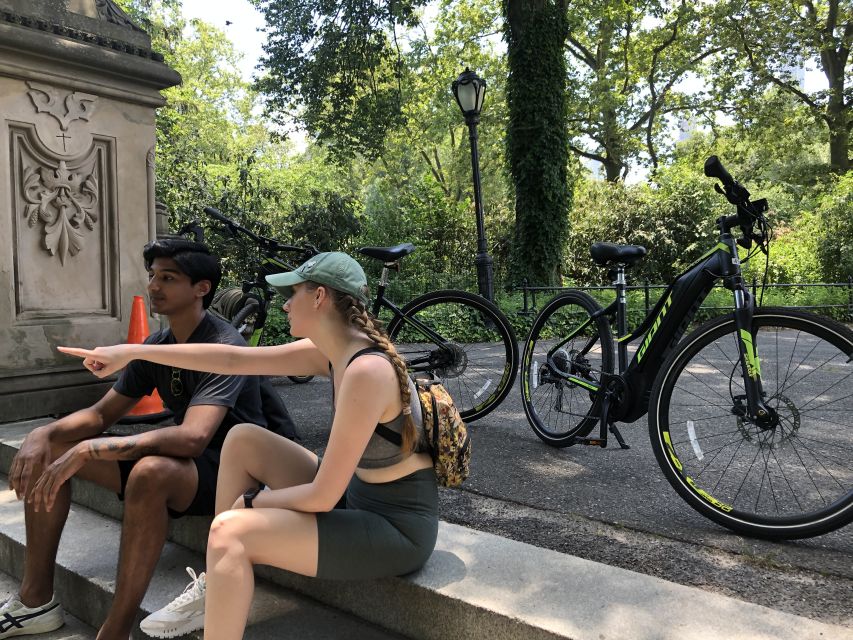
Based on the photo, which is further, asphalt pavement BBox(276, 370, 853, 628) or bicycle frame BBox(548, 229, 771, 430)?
bicycle frame BBox(548, 229, 771, 430)

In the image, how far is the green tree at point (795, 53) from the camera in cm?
2114

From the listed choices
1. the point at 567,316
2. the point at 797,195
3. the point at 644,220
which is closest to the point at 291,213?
the point at 644,220

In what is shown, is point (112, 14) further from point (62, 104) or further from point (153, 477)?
point (153, 477)

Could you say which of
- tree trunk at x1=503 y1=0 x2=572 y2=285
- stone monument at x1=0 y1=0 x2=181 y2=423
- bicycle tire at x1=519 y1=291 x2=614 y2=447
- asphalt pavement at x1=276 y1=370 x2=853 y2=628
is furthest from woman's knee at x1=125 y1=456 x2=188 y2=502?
tree trunk at x1=503 y1=0 x2=572 y2=285

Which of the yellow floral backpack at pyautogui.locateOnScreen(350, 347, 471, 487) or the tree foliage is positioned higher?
the tree foliage

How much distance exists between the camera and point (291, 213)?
49.8 feet

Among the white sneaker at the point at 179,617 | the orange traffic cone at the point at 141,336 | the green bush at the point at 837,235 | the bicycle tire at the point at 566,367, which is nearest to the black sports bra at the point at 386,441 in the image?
the white sneaker at the point at 179,617

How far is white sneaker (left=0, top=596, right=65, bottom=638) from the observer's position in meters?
2.66

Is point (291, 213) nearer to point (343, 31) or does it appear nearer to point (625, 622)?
point (343, 31)

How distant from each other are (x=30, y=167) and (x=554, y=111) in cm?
1181

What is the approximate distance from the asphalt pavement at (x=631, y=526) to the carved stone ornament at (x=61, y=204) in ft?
7.75

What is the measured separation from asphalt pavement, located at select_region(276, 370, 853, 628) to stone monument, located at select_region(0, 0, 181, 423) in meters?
2.04

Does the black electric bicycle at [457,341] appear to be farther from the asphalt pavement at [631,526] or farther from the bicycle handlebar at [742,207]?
the bicycle handlebar at [742,207]

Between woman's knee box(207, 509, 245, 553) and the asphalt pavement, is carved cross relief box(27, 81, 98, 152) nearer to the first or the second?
the asphalt pavement
